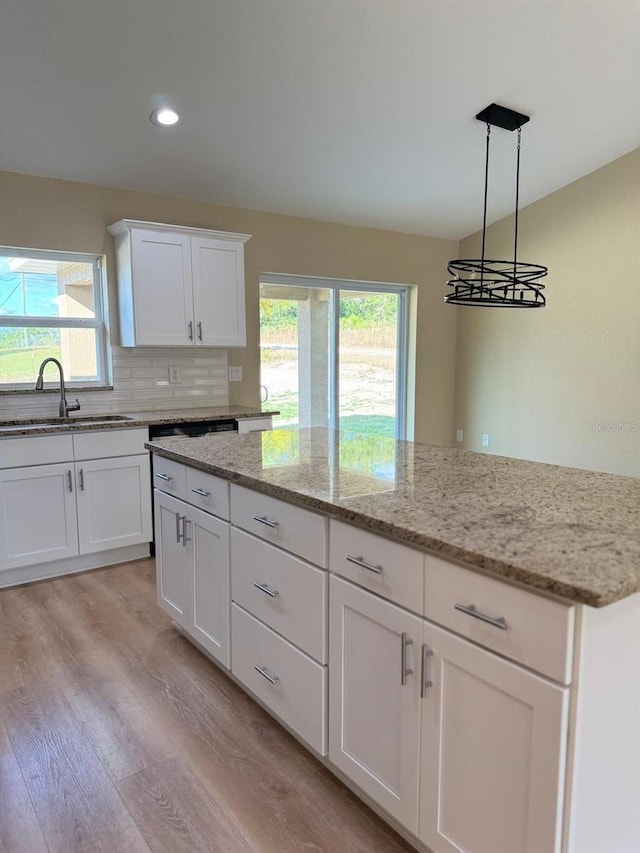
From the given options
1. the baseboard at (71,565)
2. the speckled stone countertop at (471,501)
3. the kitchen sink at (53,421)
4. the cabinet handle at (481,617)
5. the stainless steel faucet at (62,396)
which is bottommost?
the baseboard at (71,565)

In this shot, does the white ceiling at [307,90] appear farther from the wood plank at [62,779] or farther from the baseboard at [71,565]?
the wood plank at [62,779]

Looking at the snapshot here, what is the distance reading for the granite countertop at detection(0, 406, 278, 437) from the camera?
308 cm

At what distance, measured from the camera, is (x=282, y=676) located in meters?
1.76

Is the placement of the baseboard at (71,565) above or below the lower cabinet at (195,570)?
below

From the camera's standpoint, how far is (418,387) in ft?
18.0

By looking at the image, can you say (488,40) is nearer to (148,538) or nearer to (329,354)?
(329,354)

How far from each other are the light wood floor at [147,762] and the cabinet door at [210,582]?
0.19 metres

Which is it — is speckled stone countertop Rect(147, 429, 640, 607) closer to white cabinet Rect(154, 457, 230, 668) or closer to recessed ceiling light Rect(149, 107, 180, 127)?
white cabinet Rect(154, 457, 230, 668)

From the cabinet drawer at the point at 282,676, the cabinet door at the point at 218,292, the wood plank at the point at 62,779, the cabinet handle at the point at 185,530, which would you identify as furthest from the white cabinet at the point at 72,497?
the cabinet drawer at the point at 282,676

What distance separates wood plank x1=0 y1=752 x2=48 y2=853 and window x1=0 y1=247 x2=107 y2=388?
247cm

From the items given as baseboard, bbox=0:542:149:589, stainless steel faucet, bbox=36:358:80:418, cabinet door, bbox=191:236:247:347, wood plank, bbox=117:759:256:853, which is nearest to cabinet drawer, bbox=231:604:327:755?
wood plank, bbox=117:759:256:853

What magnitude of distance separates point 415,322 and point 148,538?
322cm

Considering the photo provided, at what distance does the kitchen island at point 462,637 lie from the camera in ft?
3.35

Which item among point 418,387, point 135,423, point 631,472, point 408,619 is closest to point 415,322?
point 418,387
